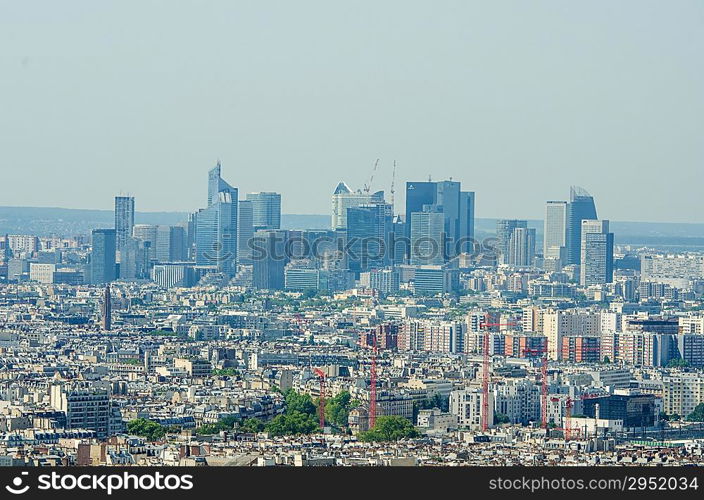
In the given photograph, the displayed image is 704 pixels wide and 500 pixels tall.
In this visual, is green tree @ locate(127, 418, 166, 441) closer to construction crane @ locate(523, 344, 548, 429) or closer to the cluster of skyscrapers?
construction crane @ locate(523, 344, 548, 429)

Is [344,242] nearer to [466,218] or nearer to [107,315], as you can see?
[466,218]

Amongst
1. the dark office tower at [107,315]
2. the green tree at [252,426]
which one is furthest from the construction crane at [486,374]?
the dark office tower at [107,315]

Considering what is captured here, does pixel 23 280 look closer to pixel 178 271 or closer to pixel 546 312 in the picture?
pixel 178 271

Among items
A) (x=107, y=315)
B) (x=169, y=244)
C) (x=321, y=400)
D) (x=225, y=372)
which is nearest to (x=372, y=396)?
(x=321, y=400)

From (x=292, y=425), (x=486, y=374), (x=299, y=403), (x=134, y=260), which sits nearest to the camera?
(x=292, y=425)

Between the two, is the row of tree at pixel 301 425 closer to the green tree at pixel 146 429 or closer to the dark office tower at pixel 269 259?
the green tree at pixel 146 429
